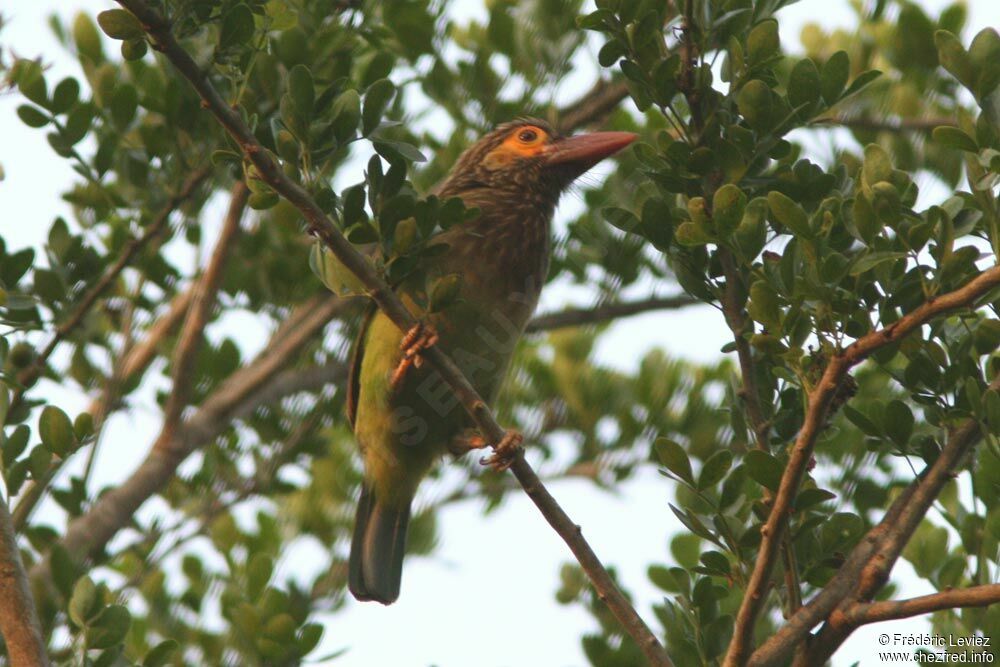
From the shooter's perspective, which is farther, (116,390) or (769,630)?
(116,390)

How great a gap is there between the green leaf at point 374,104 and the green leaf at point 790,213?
0.74m

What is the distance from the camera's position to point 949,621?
9.00ft

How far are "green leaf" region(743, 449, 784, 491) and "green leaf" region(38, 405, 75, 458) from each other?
1428 millimetres

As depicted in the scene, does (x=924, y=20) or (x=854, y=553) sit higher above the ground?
(x=924, y=20)

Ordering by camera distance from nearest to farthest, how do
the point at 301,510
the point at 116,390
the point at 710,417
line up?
1. the point at 116,390
2. the point at 710,417
3. the point at 301,510

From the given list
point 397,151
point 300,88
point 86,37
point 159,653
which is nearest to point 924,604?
point 397,151

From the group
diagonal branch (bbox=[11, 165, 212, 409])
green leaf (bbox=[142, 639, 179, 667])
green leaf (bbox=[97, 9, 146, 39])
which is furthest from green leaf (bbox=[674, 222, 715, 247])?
diagonal branch (bbox=[11, 165, 212, 409])

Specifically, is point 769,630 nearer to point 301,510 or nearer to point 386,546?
point 386,546

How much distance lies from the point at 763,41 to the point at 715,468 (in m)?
0.78

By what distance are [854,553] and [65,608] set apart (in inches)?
67.8

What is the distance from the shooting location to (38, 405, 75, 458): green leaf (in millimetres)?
2668

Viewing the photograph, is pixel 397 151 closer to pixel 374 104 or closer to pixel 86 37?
pixel 374 104

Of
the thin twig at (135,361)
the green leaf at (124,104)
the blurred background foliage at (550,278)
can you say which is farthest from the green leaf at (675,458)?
the green leaf at (124,104)

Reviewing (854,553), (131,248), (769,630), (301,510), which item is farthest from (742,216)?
(301,510)
